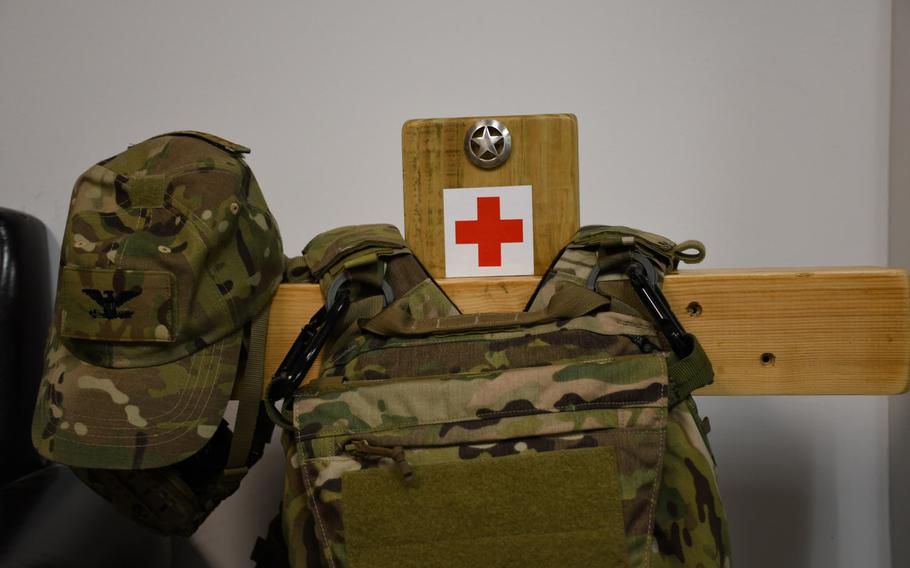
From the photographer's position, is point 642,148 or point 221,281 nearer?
point 221,281

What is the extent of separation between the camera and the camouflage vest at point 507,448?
53 cm

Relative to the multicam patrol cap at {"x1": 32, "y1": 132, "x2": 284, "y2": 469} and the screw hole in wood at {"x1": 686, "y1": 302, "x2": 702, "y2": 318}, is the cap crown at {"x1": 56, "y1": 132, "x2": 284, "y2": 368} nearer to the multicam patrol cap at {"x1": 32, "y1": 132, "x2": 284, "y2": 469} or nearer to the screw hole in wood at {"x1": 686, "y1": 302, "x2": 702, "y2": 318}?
the multicam patrol cap at {"x1": 32, "y1": 132, "x2": 284, "y2": 469}

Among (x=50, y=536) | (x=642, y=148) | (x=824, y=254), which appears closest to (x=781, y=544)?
(x=824, y=254)

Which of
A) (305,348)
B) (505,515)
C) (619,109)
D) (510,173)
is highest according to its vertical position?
(619,109)

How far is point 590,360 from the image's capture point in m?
0.56

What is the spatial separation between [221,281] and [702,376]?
39 cm

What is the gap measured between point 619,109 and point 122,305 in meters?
0.69

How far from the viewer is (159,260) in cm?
59

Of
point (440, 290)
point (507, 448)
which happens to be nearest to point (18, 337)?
point (440, 290)

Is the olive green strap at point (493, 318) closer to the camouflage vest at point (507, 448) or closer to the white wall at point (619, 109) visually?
the camouflage vest at point (507, 448)

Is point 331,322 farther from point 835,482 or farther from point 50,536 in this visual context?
point 835,482

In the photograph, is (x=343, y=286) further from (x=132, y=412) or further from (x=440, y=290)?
(x=132, y=412)

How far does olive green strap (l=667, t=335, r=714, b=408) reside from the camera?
1.86 feet

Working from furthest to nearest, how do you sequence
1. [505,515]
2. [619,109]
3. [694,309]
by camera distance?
[619,109], [694,309], [505,515]
